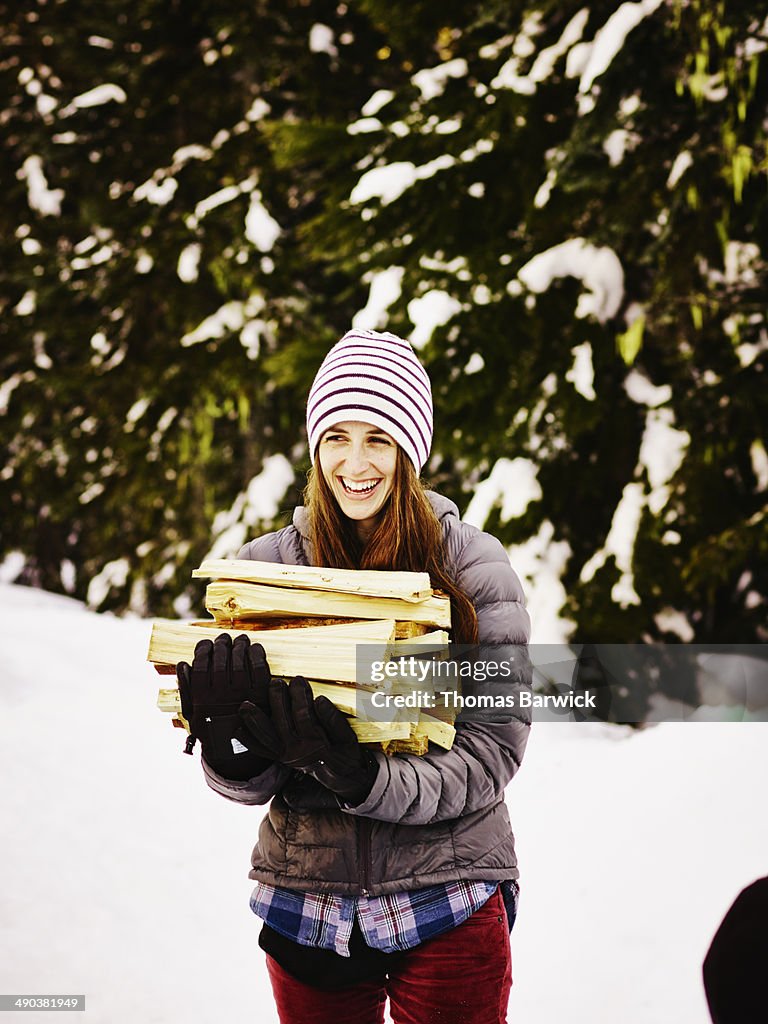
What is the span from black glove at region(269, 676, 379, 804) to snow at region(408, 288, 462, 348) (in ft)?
10.4

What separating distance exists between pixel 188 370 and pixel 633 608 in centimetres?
424

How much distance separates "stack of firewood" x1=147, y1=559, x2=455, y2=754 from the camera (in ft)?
4.54

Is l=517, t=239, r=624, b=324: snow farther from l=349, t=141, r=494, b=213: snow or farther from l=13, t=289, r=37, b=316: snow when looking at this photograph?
l=13, t=289, r=37, b=316: snow

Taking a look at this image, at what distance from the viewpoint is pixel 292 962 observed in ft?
5.05

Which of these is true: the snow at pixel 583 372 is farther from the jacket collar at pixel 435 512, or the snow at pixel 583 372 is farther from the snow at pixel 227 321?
the snow at pixel 227 321

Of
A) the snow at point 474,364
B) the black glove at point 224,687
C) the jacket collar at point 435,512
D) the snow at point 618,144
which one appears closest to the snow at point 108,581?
the snow at point 474,364

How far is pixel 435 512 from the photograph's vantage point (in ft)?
5.69

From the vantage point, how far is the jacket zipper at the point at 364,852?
1457mm

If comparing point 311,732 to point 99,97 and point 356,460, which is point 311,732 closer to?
point 356,460

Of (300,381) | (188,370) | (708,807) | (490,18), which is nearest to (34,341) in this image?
(188,370)

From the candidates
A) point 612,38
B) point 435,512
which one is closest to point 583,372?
point 612,38

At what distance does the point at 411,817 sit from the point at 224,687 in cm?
39

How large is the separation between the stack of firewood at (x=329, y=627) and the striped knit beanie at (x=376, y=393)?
36 cm

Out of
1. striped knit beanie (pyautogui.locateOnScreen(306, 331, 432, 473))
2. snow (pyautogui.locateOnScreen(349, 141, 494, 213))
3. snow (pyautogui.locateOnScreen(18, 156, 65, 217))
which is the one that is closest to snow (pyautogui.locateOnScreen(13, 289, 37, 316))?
snow (pyautogui.locateOnScreen(18, 156, 65, 217))
